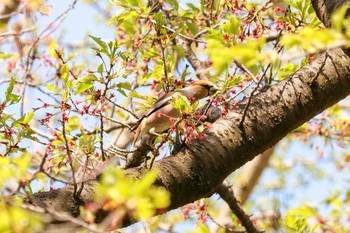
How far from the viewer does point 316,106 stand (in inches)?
96.7

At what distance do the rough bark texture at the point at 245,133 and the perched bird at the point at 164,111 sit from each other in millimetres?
348

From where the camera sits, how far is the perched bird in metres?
2.56

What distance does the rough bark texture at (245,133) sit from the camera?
2.02m

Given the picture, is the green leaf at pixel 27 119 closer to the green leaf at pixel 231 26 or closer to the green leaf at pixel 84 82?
the green leaf at pixel 84 82

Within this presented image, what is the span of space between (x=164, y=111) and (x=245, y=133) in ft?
1.60

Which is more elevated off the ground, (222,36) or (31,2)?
(31,2)

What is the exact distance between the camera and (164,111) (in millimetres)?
2525

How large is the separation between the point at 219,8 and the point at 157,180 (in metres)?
1.43

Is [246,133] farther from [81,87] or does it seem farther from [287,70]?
[81,87]

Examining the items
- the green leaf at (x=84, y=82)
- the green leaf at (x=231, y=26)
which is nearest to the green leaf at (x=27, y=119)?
the green leaf at (x=84, y=82)

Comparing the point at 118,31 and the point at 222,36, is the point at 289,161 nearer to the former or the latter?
the point at 118,31

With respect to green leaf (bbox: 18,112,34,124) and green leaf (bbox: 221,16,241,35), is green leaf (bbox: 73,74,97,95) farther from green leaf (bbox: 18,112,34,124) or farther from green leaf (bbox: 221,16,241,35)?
green leaf (bbox: 221,16,241,35)

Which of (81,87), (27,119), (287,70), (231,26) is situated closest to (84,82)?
(81,87)

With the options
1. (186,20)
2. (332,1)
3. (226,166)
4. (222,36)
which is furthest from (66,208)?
(186,20)
